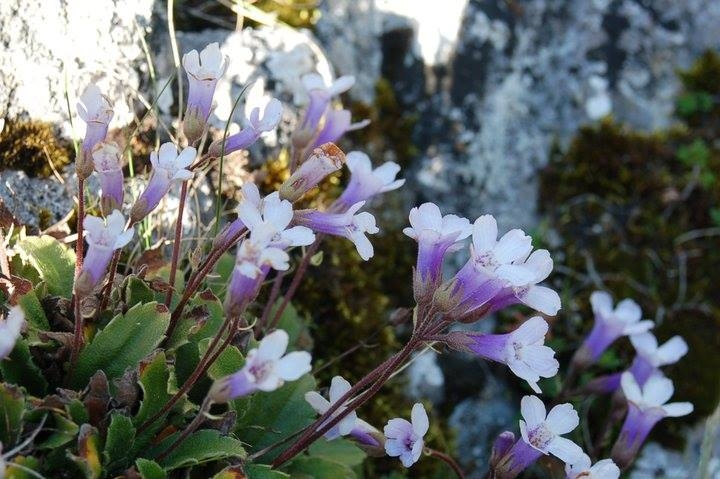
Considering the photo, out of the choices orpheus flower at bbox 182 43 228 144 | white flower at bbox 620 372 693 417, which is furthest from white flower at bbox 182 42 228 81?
white flower at bbox 620 372 693 417

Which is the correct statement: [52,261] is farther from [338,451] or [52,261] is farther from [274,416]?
[338,451]

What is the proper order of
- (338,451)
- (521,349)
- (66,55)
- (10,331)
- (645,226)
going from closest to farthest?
(10,331) → (521,349) → (338,451) → (66,55) → (645,226)

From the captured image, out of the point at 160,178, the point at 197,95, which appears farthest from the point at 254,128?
the point at 160,178

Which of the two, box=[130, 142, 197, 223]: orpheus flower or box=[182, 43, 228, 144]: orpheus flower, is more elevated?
box=[182, 43, 228, 144]: orpheus flower

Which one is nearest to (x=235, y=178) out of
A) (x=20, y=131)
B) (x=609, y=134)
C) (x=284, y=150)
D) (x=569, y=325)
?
(x=284, y=150)

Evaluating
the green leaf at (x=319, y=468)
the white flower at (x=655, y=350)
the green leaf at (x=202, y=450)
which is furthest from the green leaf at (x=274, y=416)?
the white flower at (x=655, y=350)

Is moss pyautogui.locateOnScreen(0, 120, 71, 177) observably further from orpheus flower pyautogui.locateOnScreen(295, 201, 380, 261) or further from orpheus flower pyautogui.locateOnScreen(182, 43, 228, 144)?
orpheus flower pyautogui.locateOnScreen(295, 201, 380, 261)
